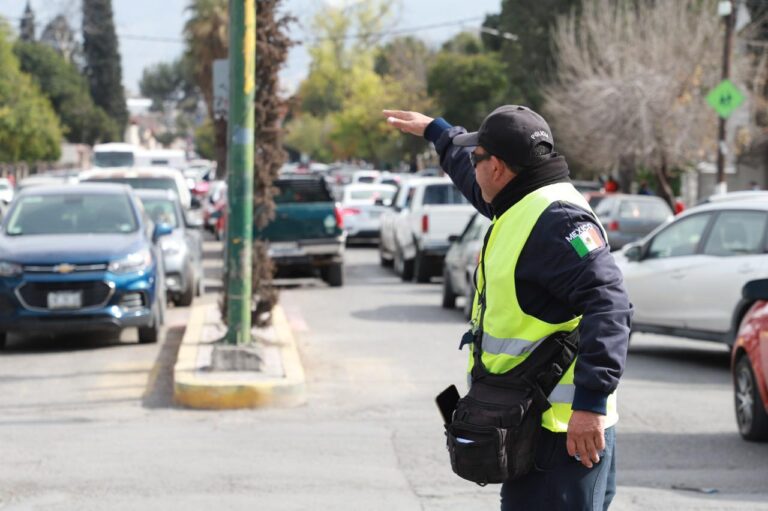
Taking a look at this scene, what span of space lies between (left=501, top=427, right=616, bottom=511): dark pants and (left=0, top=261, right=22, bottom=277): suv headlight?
10.5m

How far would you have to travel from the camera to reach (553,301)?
14.1 ft

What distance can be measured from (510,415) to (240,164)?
323 inches

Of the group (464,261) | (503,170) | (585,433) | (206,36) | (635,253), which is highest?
(206,36)

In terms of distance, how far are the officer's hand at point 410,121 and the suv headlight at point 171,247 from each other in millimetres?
13325

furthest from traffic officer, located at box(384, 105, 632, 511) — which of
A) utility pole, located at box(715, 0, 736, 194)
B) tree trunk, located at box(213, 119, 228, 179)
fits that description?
utility pole, located at box(715, 0, 736, 194)

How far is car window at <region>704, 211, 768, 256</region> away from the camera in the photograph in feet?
43.4

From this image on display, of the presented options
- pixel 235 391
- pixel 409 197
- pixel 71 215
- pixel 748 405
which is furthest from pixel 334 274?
pixel 748 405

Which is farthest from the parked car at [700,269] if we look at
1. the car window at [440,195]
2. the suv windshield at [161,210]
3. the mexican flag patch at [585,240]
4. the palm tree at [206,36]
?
the palm tree at [206,36]

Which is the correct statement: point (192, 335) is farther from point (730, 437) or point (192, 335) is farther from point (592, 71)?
point (592, 71)

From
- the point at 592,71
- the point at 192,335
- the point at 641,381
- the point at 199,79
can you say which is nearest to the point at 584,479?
the point at 641,381

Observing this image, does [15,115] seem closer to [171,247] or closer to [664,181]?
[664,181]

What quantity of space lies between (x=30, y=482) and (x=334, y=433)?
2425 mm

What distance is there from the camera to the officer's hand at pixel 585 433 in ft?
13.6

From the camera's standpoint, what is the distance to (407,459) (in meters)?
8.99
